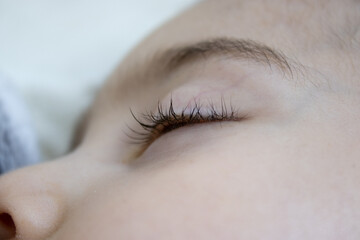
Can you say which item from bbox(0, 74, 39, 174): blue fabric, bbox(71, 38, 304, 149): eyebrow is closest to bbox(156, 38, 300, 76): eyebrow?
bbox(71, 38, 304, 149): eyebrow

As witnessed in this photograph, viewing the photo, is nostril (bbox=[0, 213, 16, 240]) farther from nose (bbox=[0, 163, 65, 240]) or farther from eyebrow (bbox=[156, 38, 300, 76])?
eyebrow (bbox=[156, 38, 300, 76])

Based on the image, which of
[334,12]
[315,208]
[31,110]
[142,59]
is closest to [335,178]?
[315,208]

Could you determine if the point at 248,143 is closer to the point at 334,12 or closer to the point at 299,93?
the point at 299,93

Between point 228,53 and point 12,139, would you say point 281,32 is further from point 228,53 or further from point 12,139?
point 12,139

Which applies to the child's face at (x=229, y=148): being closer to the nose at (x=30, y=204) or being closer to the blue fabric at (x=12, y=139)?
the nose at (x=30, y=204)

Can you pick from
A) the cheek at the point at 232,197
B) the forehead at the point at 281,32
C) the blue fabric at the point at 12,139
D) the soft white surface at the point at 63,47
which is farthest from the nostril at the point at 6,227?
the soft white surface at the point at 63,47

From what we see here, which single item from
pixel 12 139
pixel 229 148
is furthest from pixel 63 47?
pixel 229 148
